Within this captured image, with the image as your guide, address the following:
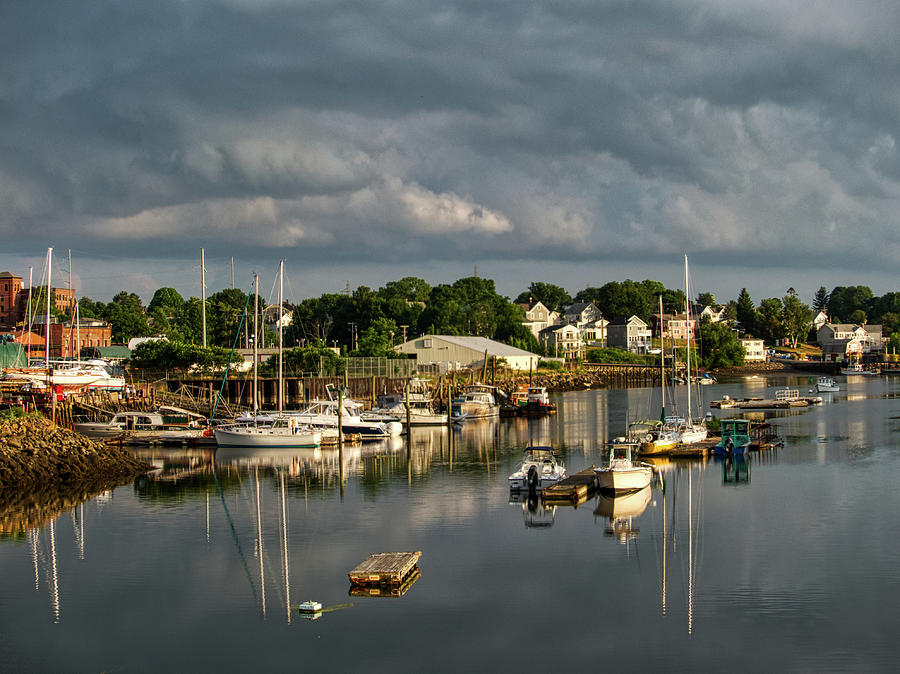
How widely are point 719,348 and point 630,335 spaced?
2313 centimetres

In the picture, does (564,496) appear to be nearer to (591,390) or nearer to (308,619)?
(308,619)

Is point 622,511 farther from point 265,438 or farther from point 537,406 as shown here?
point 537,406

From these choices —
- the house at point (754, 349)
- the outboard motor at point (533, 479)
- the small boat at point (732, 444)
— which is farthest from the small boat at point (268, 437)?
the house at point (754, 349)

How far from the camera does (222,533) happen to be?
109ft

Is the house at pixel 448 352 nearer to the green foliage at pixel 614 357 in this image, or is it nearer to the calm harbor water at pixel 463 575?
the green foliage at pixel 614 357

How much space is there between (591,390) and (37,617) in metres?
106

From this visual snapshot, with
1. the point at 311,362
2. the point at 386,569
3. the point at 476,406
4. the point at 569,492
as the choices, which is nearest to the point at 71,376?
the point at 311,362

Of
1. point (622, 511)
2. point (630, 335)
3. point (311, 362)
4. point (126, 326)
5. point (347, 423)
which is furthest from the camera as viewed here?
point (630, 335)

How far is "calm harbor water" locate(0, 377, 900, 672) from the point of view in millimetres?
21000

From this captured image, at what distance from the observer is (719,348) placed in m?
171

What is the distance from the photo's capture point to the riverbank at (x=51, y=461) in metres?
42.2

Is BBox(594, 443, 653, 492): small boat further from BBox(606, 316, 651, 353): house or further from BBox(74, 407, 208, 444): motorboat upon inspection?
BBox(606, 316, 651, 353): house

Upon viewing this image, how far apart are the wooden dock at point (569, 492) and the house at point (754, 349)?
522 ft

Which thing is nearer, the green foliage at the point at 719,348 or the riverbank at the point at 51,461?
the riverbank at the point at 51,461
